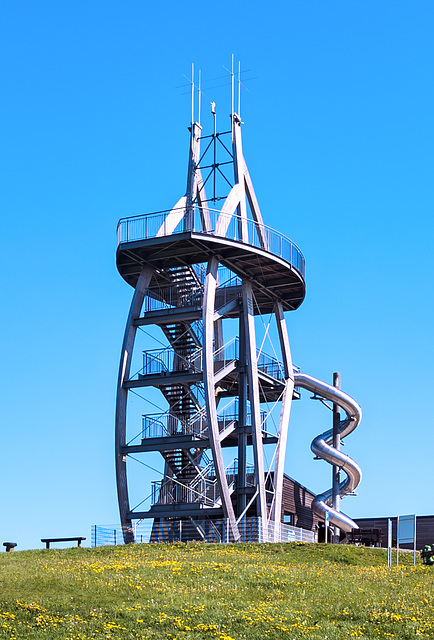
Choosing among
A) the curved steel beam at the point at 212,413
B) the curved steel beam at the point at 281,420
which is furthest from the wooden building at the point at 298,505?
the curved steel beam at the point at 212,413

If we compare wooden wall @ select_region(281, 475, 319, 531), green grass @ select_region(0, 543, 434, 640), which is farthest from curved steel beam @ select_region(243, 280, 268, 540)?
green grass @ select_region(0, 543, 434, 640)

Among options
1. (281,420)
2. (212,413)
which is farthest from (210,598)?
(281,420)

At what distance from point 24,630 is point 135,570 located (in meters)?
6.30

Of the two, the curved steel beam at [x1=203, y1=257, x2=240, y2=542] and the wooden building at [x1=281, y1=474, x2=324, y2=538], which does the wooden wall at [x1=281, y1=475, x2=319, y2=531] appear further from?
the curved steel beam at [x1=203, y1=257, x2=240, y2=542]

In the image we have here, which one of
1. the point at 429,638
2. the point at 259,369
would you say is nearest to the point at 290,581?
the point at 429,638

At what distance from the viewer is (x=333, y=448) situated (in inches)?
2023

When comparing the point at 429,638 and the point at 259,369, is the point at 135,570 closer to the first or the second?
the point at 429,638

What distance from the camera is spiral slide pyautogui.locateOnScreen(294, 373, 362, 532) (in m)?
50.5

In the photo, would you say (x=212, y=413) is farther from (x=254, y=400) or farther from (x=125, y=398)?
(x=125, y=398)

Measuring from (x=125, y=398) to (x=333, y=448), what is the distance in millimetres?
13069

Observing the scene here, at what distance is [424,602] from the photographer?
869 inches

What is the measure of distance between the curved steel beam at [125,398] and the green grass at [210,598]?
1190 cm

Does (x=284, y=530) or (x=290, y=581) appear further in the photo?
(x=284, y=530)

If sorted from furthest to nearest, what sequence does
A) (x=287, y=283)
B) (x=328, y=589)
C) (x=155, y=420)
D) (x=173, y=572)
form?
(x=287, y=283) < (x=155, y=420) < (x=173, y=572) < (x=328, y=589)
